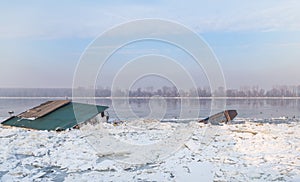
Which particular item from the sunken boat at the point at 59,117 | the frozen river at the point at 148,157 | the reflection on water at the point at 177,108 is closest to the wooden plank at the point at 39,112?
the sunken boat at the point at 59,117

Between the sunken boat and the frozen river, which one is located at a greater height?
the sunken boat

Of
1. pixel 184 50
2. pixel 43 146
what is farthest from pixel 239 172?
pixel 43 146

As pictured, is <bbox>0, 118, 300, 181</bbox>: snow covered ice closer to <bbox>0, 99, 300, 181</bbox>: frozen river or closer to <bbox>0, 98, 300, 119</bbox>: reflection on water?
<bbox>0, 99, 300, 181</bbox>: frozen river

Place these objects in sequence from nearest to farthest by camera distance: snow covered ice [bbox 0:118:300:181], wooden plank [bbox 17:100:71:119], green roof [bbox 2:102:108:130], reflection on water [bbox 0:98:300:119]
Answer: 1. snow covered ice [bbox 0:118:300:181]
2. green roof [bbox 2:102:108:130]
3. wooden plank [bbox 17:100:71:119]
4. reflection on water [bbox 0:98:300:119]

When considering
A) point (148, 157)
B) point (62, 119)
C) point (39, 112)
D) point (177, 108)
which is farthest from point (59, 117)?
point (177, 108)

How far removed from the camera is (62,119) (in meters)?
10.9

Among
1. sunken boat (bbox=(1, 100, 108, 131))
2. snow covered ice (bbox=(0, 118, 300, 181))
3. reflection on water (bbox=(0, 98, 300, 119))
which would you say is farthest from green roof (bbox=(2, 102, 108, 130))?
snow covered ice (bbox=(0, 118, 300, 181))

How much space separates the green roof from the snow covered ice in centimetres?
182

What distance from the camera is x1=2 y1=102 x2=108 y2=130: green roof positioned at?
1012 centimetres

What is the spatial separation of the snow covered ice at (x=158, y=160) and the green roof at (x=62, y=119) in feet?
5.96

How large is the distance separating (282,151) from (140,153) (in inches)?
128

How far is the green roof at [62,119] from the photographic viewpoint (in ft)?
33.2

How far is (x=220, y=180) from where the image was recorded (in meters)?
4.57

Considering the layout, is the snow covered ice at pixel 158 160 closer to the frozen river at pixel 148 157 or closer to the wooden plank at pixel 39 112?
the frozen river at pixel 148 157
